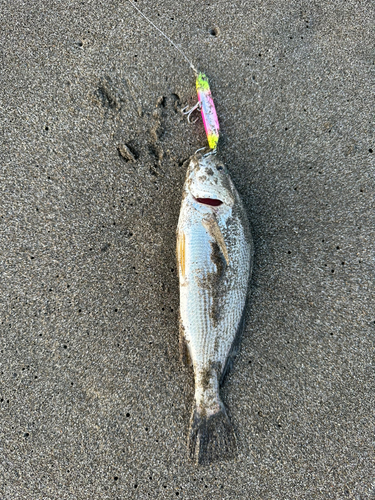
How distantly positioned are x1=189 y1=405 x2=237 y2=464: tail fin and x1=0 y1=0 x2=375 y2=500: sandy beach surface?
101 millimetres

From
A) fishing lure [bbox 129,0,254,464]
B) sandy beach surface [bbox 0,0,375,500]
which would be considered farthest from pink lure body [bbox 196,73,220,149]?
fishing lure [bbox 129,0,254,464]

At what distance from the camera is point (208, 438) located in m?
1.81

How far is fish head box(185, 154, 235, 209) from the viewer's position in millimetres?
1827

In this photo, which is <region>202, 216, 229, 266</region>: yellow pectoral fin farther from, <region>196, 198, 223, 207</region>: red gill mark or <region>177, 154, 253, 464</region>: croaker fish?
<region>196, 198, 223, 207</region>: red gill mark

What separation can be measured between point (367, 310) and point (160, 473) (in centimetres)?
190

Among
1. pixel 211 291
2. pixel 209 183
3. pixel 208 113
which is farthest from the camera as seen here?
pixel 208 113

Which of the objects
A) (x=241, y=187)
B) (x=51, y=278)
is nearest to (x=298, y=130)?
(x=241, y=187)

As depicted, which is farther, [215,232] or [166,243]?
[166,243]

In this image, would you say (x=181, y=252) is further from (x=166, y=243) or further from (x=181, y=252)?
(x=166, y=243)

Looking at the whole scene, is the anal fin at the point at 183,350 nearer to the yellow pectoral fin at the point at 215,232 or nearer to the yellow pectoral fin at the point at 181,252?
the yellow pectoral fin at the point at 181,252

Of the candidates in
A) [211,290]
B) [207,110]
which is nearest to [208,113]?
[207,110]

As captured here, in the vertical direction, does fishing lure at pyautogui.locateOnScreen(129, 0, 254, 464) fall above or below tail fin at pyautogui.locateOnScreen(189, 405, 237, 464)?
above

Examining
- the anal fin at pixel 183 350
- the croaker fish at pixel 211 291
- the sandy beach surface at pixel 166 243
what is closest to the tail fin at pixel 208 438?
the croaker fish at pixel 211 291

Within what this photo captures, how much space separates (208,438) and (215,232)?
1.41m
